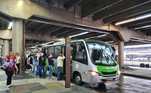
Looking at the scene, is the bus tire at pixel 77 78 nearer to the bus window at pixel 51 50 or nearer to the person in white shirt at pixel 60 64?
the person in white shirt at pixel 60 64

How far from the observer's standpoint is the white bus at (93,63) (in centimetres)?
1173

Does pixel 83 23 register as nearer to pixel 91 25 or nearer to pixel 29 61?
pixel 91 25

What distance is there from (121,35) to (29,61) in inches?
474

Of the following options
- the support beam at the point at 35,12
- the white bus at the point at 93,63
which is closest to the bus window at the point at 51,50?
the support beam at the point at 35,12

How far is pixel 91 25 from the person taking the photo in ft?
70.4

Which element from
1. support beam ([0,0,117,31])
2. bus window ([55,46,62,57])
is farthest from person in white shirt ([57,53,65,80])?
support beam ([0,0,117,31])

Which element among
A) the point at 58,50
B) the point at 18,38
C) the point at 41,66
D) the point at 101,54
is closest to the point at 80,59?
the point at 101,54

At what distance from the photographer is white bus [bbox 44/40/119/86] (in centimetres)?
1173

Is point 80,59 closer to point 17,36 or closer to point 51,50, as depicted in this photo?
point 51,50

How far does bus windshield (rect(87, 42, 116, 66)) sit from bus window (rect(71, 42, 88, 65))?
45 centimetres

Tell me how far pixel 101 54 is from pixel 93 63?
3.01 feet

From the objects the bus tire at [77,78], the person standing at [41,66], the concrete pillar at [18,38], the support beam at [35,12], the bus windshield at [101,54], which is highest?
the support beam at [35,12]

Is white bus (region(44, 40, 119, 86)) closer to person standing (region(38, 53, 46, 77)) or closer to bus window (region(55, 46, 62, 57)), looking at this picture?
bus window (region(55, 46, 62, 57))

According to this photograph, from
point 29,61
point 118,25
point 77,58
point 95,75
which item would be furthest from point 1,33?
point 95,75
